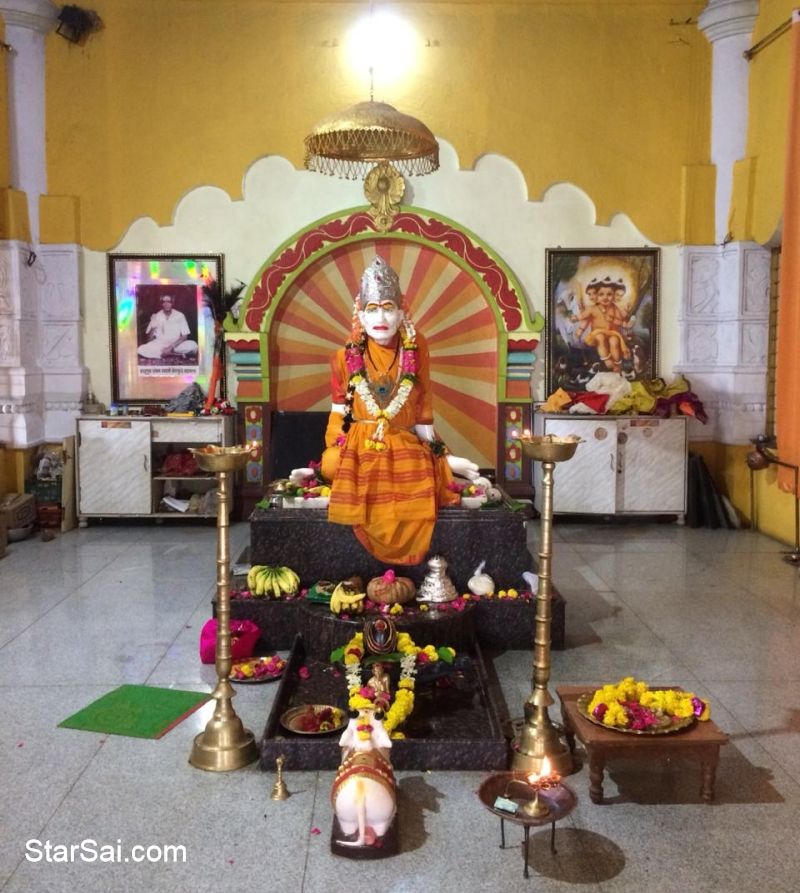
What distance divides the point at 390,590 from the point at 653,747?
2.07 metres

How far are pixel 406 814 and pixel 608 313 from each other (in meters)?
6.80

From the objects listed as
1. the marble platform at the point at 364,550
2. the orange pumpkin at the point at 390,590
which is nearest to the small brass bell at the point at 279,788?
the orange pumpkin at the point at 390,590

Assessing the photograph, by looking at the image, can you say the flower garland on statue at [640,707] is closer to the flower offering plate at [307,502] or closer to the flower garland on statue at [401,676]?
the flower garland on statue at [401,676]

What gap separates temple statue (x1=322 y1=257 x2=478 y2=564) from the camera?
18.5ft

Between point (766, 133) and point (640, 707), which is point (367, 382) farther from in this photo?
point (766, 133)

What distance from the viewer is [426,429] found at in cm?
626

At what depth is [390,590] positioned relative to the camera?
17.3 feet

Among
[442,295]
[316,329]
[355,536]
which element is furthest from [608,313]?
[355,536]

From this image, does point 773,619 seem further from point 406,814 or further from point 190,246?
point 190,246

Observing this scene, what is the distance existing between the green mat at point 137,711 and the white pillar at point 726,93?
715 cm

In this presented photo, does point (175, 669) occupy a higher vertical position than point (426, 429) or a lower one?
lower

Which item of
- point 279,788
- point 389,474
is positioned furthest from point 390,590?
point 279,788

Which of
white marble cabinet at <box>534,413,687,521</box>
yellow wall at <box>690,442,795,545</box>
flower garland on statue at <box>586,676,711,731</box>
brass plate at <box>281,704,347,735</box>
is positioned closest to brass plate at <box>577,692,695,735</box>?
flower garland on statue at <box>586,676,711,731</box>

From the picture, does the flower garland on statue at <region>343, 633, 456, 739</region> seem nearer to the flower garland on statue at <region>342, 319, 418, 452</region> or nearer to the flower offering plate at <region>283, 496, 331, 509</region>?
the flower offering plate at <region>283, 496, 331, 509</region>
